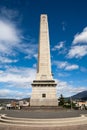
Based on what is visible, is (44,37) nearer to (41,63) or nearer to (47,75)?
(41,63)

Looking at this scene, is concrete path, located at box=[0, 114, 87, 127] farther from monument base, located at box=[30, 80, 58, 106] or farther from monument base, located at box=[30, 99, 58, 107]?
monument base, located at box=[30, 80, 58, 106]

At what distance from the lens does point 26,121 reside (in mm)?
15023

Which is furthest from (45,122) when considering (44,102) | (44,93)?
(44,93)

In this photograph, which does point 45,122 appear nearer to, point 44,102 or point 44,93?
point 44,102

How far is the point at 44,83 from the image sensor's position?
30312mm

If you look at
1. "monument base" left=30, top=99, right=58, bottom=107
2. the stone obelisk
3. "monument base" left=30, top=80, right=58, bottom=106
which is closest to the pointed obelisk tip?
the stone obelisk

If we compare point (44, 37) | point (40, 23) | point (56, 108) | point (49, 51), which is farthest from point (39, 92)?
point (40, 23)

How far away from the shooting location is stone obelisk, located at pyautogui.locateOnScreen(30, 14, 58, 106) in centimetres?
2979

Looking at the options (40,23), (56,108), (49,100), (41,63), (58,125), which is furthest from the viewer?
(40,23)

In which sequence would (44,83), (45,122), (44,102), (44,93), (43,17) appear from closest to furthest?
(45,122)
(44,102)
(44,93)
(44,83)
(43,17)

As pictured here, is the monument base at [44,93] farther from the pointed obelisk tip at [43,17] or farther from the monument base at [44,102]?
the pointed obelisk tip at [43,17]

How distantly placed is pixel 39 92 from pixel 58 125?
1606 cm

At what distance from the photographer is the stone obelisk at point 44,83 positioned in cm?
2979

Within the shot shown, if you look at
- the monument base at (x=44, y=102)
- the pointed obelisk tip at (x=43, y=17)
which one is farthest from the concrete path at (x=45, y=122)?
the pointed obelisk tip at (x=43, y=17)
